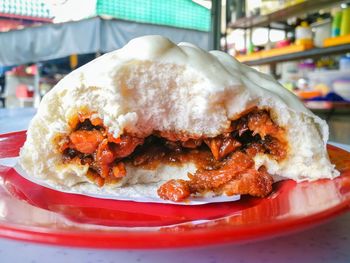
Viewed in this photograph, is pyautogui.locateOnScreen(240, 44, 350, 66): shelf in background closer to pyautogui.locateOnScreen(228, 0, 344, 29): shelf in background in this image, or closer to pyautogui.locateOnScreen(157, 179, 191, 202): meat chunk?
pyautogui.locateOnScreen(228, 0, 344, 29): shelf in background

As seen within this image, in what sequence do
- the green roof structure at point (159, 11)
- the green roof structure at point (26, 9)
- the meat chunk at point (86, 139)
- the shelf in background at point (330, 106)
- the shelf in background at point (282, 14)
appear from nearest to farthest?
the meat chunk at point (86, 139) < the shelf in background at point (330, 106) < the shelf in background at point (282, 14) < the green roof structure at point (159, 11) < the green roof structure at point (26, 9)

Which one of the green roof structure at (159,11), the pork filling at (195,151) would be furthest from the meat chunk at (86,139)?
the green roof structure at (159,11)

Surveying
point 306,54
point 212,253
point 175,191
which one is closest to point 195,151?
point 175,191

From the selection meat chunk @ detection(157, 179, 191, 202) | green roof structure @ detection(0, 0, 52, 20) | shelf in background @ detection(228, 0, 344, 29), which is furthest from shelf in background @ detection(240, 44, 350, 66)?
green roof structure @ detection(0, 0, 52, 20)

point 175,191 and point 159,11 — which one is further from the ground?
point 159,11

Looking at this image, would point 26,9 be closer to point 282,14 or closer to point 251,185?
point 282,14

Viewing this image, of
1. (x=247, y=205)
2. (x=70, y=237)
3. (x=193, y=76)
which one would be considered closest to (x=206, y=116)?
(x=193, y=76)

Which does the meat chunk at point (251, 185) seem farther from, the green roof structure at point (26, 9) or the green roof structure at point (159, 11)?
the green roof structure at point (26, 9)
